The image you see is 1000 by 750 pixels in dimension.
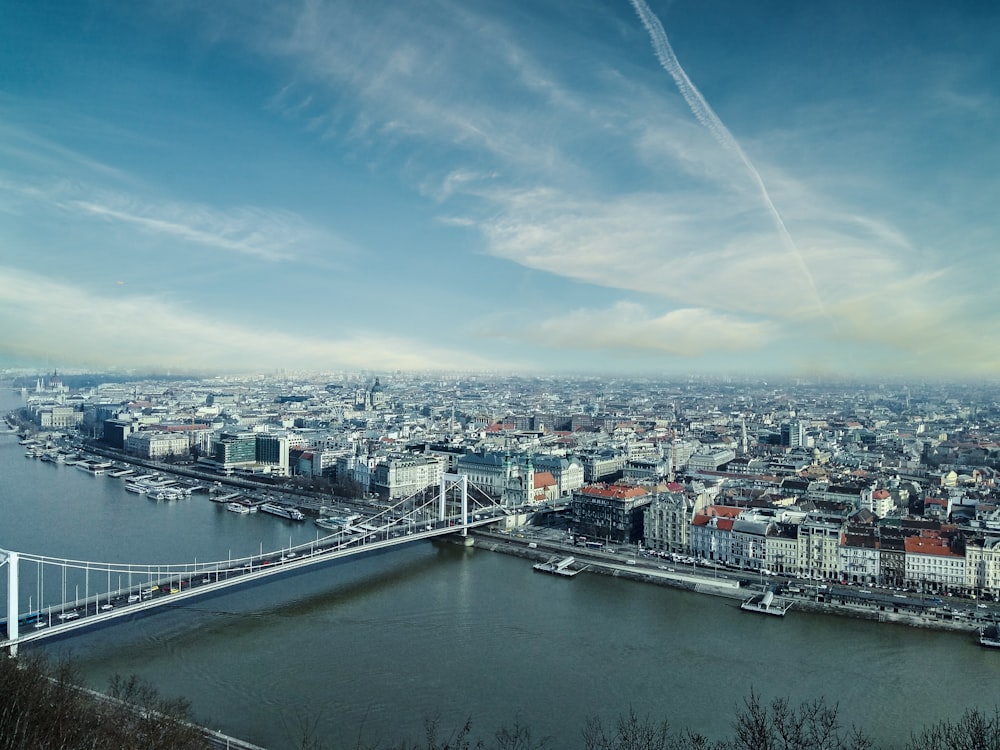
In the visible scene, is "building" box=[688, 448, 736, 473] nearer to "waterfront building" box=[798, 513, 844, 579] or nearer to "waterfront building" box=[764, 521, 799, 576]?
"waterfront building" box=[764, 521, 799, 576]

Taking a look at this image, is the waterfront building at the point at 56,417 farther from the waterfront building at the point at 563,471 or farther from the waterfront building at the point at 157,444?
the waterfront building at the point at 563,471

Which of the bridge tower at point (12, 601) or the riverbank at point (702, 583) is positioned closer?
the bridge tower at point (12, 601)

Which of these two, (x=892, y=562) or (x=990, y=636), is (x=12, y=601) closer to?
(x=990, y=636)

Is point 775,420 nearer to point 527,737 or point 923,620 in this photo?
point 923,620

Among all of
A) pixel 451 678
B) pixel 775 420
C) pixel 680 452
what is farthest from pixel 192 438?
pixel 775 420

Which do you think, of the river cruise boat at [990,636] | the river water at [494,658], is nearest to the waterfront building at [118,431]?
the river water at [494,658]

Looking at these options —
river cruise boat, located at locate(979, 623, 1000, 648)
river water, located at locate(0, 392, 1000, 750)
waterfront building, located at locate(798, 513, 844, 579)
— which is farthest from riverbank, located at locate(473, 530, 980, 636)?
waterfront building, located at locate(798, 513, 844, 579)

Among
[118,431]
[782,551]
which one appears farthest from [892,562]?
[118,431]
